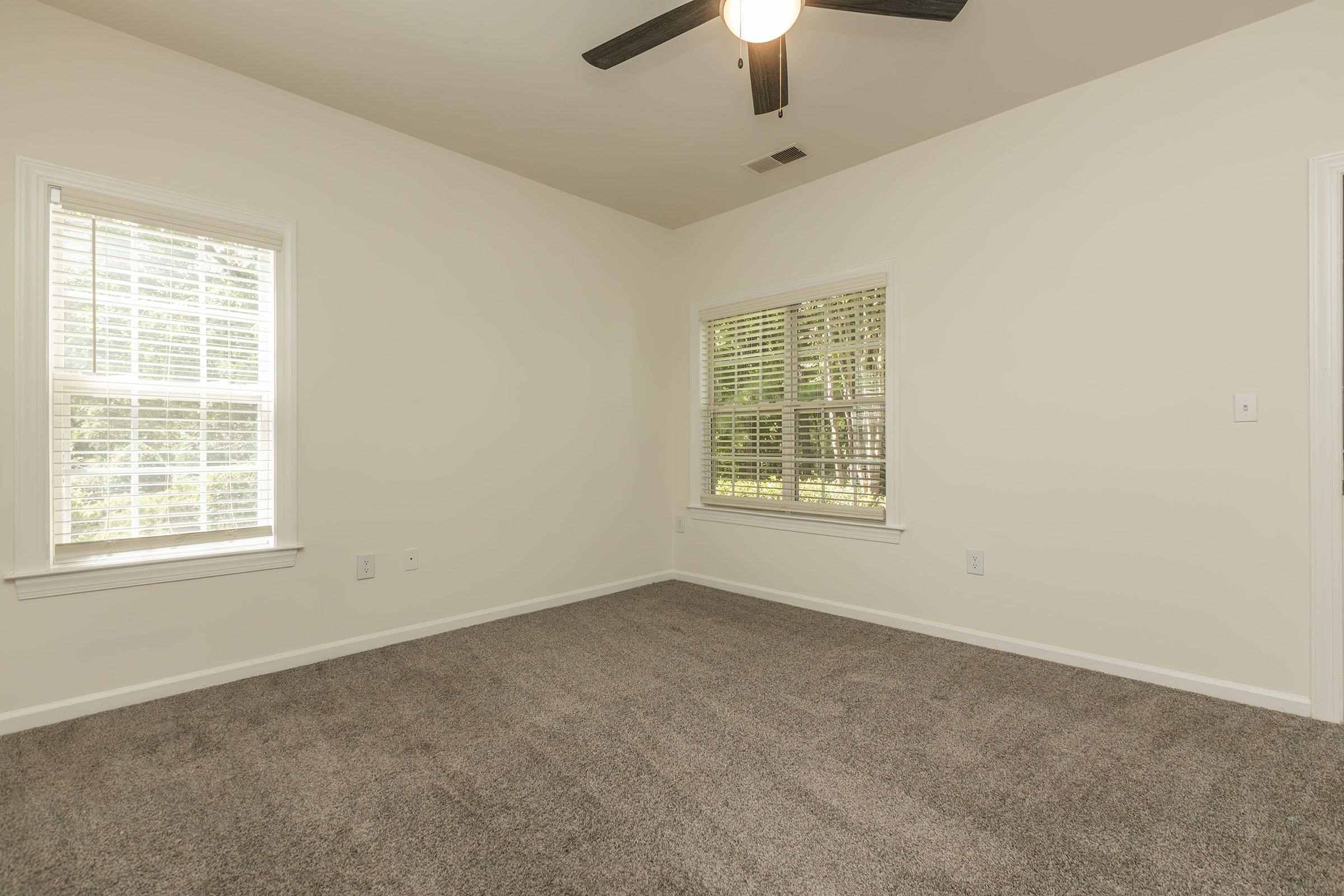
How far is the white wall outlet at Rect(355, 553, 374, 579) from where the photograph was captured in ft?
9.73

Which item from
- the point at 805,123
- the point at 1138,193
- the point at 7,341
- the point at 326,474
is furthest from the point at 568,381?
the point at 1138,193

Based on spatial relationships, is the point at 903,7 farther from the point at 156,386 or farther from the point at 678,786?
the point at 156,386

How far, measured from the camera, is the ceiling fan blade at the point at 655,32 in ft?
5.85

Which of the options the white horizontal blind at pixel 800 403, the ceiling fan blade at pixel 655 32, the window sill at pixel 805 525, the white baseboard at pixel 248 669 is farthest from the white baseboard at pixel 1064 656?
the ceiling fan blade at pixel 655 32

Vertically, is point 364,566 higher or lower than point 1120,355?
lower

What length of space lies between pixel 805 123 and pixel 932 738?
110 inches

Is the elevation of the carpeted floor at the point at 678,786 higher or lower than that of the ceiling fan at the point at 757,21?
lower

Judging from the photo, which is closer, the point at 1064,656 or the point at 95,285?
the point at 95,285

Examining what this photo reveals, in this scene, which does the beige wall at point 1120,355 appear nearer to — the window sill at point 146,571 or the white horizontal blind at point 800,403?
the white horizontal blind at point 800,403

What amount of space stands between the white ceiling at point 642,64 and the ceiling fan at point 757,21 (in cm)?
37

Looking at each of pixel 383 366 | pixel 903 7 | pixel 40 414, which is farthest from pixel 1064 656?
pixel 40 414

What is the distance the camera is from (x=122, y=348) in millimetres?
2371

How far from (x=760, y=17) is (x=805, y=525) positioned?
8.93ft

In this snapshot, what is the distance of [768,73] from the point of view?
2.07 m
